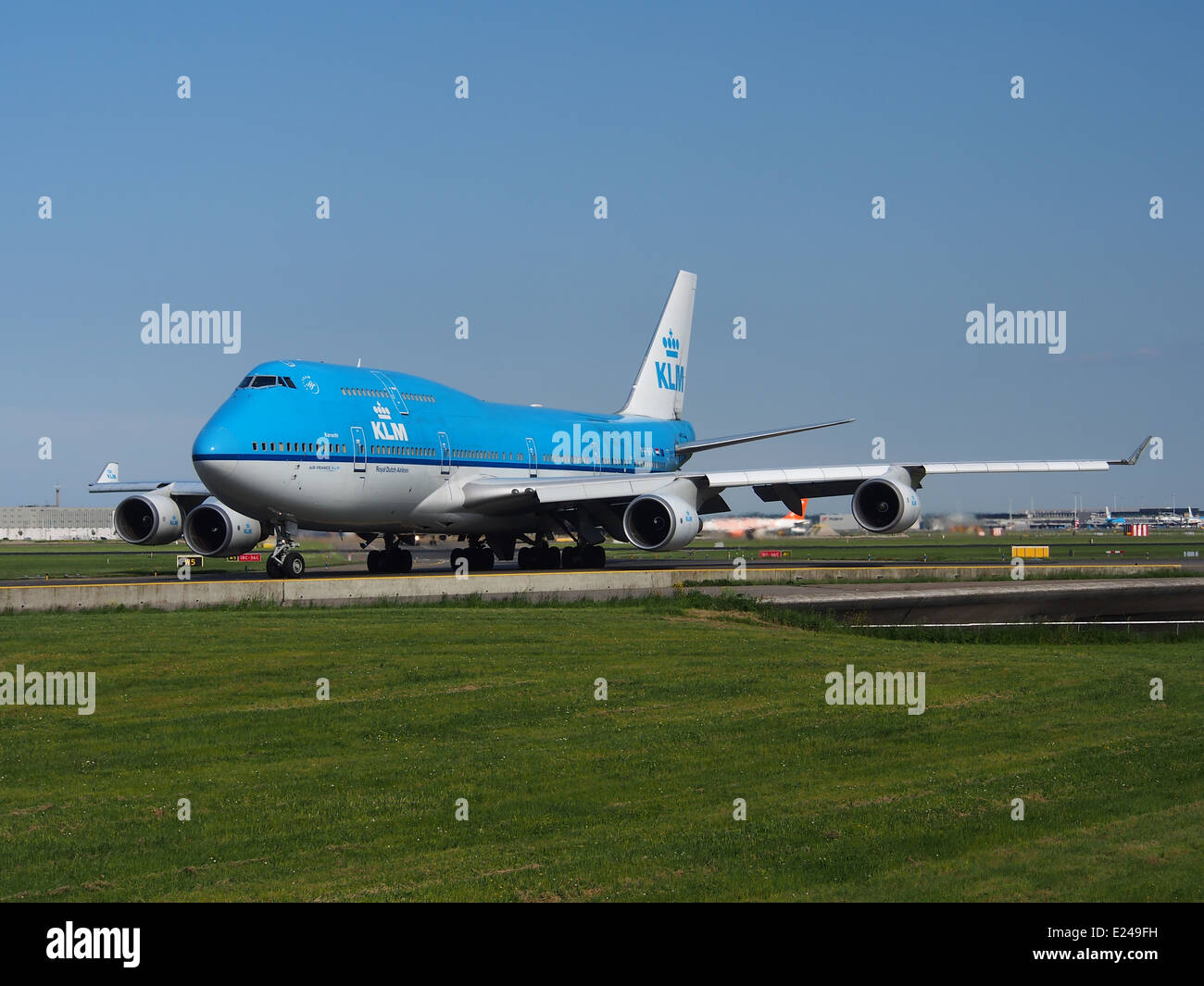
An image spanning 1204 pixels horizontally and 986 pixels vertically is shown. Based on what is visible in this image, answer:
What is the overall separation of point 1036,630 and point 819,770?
14725 mm

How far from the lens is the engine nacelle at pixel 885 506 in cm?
3956

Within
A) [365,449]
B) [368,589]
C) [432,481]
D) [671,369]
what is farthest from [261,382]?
[671,369]

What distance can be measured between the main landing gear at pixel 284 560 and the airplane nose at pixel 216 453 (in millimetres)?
2632

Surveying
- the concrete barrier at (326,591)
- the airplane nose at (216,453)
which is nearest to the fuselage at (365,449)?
the airplane nose at (216,453)

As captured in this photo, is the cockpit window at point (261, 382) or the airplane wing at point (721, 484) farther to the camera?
the airplane wing at point (721, 484)

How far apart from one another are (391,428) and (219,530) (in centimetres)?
675

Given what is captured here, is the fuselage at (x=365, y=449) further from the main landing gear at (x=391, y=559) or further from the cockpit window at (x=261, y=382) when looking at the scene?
the main landing gear at (x=391, y=559)

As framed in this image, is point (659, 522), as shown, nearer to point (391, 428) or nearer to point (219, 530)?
point (391, 428)

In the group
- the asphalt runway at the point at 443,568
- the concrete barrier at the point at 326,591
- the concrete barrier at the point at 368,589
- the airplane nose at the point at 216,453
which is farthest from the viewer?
the asphalt runway at the point at 443,568

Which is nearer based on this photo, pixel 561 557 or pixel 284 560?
pixel 284 560

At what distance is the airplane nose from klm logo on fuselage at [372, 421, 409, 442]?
4.86m

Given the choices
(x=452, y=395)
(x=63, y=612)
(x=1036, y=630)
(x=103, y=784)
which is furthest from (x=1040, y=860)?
(x=452, y=395)

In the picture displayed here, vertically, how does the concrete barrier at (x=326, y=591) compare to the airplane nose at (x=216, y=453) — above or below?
below

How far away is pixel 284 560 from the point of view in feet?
111
